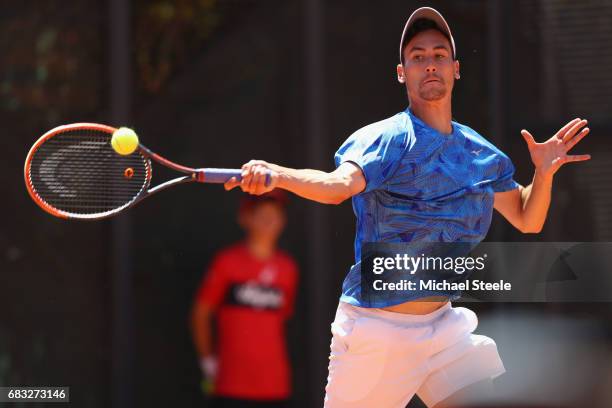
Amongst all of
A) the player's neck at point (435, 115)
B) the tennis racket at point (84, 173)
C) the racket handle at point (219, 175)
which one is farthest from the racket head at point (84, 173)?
the player's neck at point (435, 115)

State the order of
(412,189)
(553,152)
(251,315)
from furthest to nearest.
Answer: (251,315) < (553,152) < (412,189)

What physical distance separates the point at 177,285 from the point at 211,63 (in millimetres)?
1229

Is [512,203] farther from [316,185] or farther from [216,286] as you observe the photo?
[216,286]

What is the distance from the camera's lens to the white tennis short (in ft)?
13.9

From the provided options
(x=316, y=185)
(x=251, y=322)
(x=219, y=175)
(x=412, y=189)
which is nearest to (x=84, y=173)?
(x=219, y=175)

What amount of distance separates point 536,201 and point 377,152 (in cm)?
74

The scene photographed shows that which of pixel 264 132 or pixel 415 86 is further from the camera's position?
pixel 264 132

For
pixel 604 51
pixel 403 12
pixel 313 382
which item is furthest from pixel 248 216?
pixel 604 51

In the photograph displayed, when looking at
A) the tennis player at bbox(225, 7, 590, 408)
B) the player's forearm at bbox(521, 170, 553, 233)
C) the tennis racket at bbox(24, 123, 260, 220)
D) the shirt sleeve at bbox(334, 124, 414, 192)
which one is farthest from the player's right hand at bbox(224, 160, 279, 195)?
the player's forearm at bbox(521, 170, 553, 233)

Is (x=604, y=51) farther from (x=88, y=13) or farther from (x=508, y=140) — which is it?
(x=88, y=13)

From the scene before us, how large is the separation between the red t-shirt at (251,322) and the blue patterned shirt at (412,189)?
1.79m

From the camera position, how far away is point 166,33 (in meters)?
6.57

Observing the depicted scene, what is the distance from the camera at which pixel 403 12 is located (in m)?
6.49

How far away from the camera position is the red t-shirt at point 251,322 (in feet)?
19.9
